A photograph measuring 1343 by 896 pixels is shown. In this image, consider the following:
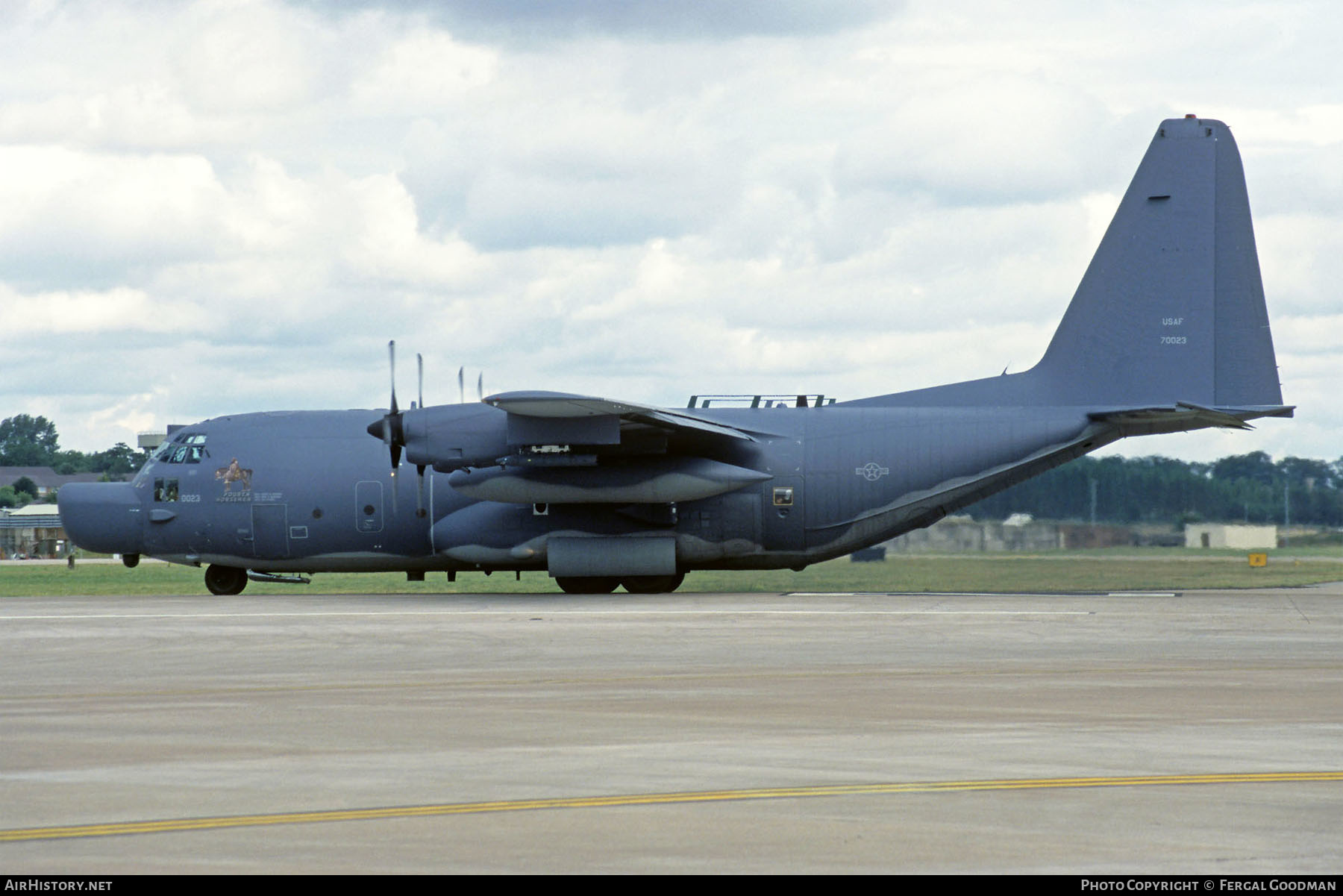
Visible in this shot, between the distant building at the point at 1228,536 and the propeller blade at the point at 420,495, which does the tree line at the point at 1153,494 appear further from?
the propeller blade at the point at 420,495

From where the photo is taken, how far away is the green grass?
27.2 meters

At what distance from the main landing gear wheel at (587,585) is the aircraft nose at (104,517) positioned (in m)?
8.47

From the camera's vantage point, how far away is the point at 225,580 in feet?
98.7

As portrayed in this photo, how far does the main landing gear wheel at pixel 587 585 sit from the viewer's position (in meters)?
28.6

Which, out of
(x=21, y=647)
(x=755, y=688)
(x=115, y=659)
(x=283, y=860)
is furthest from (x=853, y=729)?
(x=21, y=647)

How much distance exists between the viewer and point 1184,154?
27.2 m

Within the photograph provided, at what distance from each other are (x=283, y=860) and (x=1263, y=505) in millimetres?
29462

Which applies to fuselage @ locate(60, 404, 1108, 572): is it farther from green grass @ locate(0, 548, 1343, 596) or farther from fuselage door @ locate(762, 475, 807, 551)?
green grass @ locate(0, 548, 1343, 596)

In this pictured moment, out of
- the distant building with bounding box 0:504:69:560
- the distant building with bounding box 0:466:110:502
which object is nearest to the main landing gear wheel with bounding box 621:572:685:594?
the distant building with bounding box 0:504:69:560

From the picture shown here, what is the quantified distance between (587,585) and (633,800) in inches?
850

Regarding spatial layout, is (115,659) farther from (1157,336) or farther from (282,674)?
(1157,336)

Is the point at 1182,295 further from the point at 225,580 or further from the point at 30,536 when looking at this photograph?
the point at 30,536

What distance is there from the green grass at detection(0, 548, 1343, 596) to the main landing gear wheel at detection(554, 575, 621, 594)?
1.61m

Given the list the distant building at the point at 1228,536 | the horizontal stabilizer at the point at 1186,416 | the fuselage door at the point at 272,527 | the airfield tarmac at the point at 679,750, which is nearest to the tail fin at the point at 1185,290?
the horizontal stabilizer at the point at 1186,416
